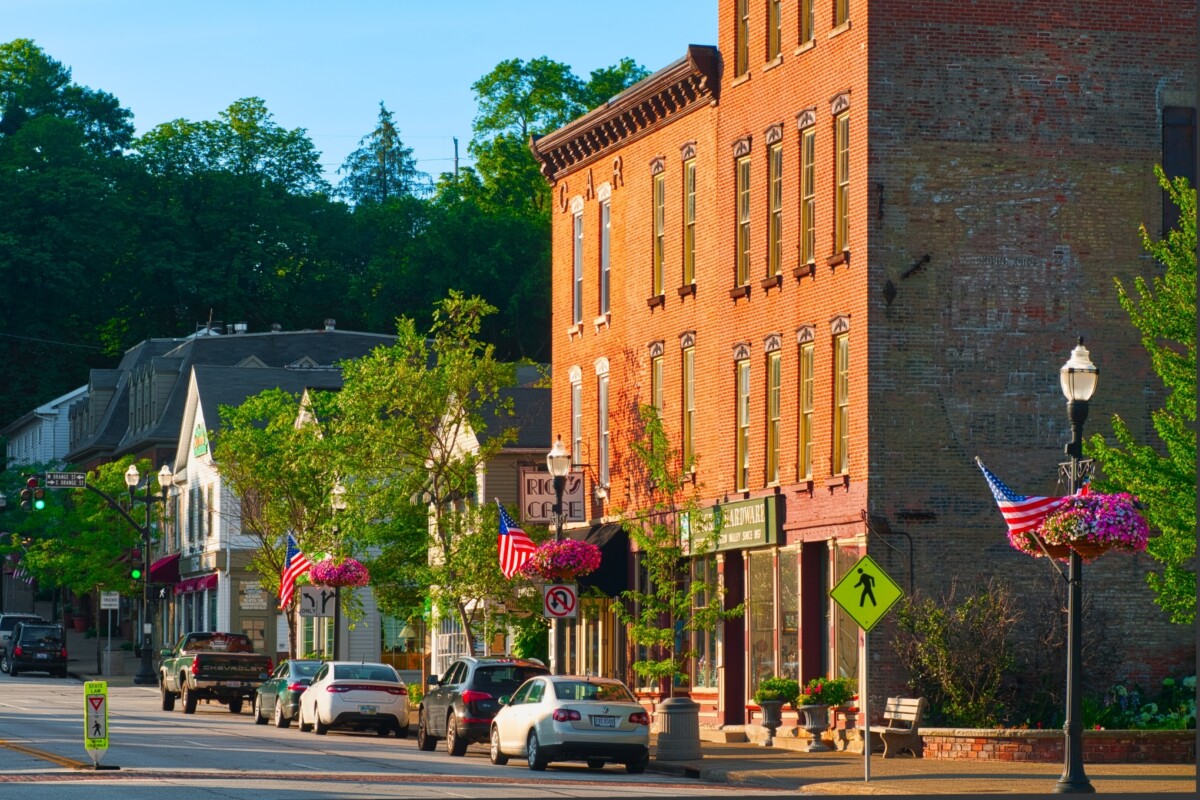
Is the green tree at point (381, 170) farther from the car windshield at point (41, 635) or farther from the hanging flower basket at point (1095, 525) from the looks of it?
the hanging flower basket at point (1095, 525)

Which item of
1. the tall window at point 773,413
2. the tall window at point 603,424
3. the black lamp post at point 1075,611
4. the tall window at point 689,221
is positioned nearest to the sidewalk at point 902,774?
the black lamp post at point 1075,611

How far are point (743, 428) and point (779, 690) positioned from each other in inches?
226

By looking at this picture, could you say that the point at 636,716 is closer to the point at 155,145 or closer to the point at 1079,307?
the point at 1079,307

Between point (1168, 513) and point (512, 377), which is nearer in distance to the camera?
point (1168, 513)

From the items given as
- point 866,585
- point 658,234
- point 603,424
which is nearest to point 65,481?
point 603,424

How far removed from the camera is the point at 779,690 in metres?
35.7

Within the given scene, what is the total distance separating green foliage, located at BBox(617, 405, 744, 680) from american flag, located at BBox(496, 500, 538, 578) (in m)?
1.98

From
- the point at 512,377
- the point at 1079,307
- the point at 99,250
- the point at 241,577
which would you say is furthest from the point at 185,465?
the point at 1079,307

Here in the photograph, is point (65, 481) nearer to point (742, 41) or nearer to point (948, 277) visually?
point (742, 41)

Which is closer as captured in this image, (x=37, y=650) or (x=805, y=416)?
(x=805, y=416)

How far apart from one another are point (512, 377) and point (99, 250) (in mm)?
59353

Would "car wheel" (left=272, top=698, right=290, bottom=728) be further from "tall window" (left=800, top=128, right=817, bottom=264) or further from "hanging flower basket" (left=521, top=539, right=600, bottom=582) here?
"tall window" (left=800, top=128, right=817, bottom=264)

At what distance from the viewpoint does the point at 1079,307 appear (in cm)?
3475

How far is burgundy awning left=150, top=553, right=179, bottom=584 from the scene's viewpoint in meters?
81.3
